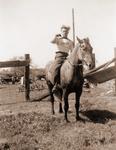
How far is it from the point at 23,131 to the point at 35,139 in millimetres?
951

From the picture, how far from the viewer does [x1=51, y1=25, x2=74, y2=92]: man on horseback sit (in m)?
11.3

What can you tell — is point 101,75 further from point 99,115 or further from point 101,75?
point 99,115

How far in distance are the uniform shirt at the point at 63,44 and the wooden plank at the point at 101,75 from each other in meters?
1.15

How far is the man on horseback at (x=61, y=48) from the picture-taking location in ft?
37.1

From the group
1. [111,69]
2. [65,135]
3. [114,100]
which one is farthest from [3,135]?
[114,100]

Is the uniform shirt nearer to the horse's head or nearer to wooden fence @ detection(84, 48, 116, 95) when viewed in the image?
wooden fence @ detection(84, 48, 116, 95)

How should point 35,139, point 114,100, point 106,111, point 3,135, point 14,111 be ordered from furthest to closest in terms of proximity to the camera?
point 114,100 → point 14,111 → point 106,111 → point 3,135 → point 35,139

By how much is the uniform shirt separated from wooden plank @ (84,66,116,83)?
115 cm

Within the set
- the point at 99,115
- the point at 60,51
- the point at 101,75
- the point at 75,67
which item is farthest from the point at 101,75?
the point at 75,67

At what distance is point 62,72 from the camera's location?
36.8 feet

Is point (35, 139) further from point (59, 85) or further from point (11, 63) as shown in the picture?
point (11, 63)

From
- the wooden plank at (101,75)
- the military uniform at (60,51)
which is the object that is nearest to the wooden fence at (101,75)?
the wooden plank at (101,75)

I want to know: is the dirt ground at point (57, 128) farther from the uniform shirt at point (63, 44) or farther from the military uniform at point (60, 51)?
the uniform shirt at point (63, 44)

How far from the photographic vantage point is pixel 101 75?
12.4 metres
